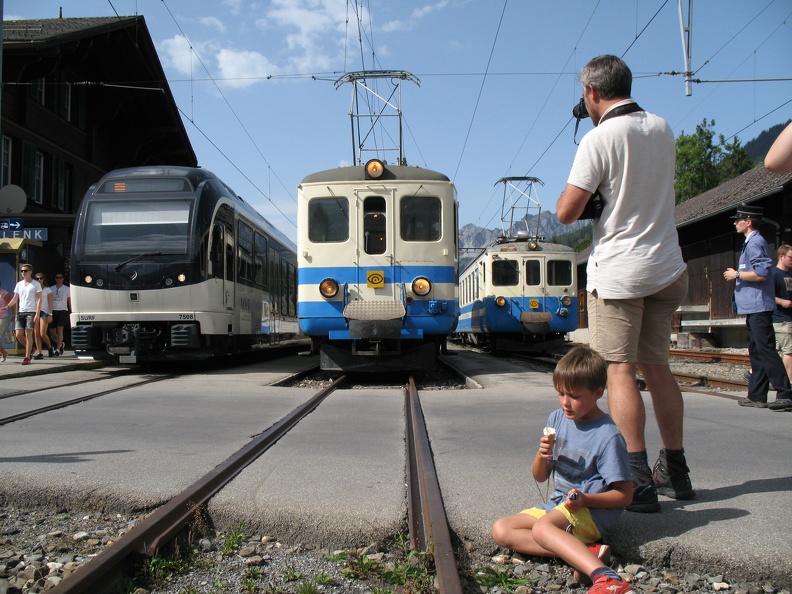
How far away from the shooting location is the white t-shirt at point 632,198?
334 cm

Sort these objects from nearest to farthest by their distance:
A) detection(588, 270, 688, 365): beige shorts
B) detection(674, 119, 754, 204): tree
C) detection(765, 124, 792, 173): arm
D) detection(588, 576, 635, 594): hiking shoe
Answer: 1. detection(588, 576, 635, 594): hiking shoe
2. detection(765, 124, 792, 173): arm
3. detection(588, 270, 688, 365): beige shorts
4. detection(674, 119, 754, 204): tree

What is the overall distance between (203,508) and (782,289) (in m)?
5.59

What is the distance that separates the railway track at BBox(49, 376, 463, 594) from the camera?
8.02 ft

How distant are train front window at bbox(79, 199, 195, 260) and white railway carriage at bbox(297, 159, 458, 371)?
1750mm

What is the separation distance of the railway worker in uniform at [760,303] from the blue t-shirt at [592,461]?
415 centimetres

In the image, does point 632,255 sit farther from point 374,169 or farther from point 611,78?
point 374,169

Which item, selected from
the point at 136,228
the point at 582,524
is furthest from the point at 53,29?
the point at 582,524

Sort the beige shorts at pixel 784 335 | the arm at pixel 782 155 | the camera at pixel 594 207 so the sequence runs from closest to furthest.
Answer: the arm at pixel 782 155
the camera at pixel 594 207
the beige shorts at pixel 784 335

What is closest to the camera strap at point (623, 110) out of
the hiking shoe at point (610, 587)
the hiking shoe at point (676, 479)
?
the hiking shoe at point (676, 479)

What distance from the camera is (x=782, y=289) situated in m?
6.68

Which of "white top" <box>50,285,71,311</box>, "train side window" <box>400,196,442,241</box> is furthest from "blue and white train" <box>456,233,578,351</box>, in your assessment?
"white top" <box>50,285,71,311</box>

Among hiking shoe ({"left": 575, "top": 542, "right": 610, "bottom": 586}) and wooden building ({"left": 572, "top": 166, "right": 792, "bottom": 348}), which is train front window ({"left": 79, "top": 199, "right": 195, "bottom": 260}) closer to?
hiking shoe ({"left": 575, "top": 542, "right": 610, "bottom": 586})

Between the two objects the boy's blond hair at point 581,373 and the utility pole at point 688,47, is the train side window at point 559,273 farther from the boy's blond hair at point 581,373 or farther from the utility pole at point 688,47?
the boy's blond hair at point 581,373

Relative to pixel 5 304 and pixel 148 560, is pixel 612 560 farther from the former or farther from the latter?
pixel 5 304
